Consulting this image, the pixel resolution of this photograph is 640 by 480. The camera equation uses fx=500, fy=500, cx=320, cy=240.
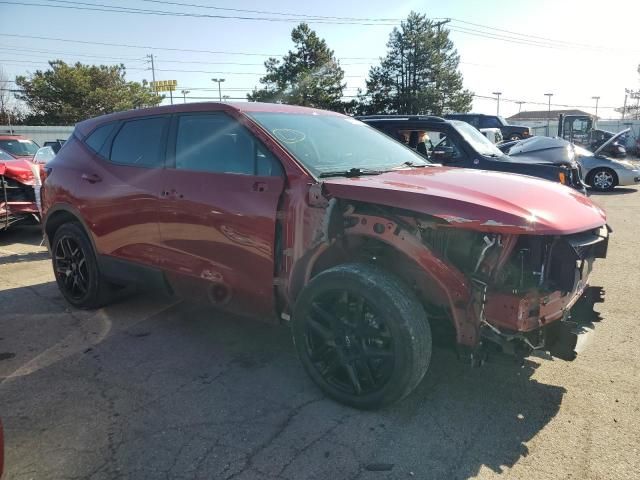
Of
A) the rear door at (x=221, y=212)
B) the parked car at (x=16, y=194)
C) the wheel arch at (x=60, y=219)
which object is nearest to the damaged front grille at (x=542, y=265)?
the rear door at (x=221, y=212)

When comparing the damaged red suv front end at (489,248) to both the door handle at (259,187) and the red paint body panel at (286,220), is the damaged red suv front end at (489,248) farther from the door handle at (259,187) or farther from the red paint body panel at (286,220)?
the door handle at (259,187)

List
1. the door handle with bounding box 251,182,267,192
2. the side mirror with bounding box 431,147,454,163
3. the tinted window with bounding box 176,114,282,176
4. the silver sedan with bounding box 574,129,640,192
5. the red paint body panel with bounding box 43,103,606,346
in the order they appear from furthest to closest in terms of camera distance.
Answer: the silver sedan with bounding box 574,129,640,192
the side mirror with bounding box 431,147,454,163
the tinted window with bounding box 176,114,282,176
the door handle with bounding box 251,182,267,192
the red paint body panel with bounding box 43,103,606,346

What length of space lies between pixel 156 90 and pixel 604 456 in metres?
64.2

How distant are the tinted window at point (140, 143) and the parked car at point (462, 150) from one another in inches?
168

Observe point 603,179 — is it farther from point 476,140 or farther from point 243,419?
point 243,419

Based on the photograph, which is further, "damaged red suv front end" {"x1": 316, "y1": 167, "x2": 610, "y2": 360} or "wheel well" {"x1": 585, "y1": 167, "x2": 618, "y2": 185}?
"wheel well" {"x1": 585, "y1": 167, "x2": 618, "y2": 185}

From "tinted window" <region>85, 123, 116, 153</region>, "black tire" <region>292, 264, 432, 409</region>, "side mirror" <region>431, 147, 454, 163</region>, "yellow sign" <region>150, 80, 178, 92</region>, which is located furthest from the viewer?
"yellow sign" <region>150, 80, 178, 92</region>

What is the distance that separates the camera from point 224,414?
298 centimetres

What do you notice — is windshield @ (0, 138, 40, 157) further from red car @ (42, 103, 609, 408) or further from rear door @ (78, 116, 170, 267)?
red car @ (42, 103, 609, 408)

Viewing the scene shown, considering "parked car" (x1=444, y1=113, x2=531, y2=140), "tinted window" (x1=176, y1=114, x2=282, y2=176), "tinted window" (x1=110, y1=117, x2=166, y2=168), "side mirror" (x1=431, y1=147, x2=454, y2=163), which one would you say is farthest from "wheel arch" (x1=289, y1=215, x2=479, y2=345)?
"parked car" (x1=444, y1=113, x2=531, y2=140)

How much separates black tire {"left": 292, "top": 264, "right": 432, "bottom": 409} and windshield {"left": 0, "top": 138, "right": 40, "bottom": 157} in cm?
1565

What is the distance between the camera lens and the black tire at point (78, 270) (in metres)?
4.70

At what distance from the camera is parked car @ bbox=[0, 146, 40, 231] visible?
7.94m

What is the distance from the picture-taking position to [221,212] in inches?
137
